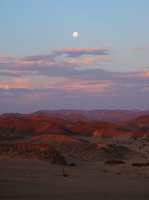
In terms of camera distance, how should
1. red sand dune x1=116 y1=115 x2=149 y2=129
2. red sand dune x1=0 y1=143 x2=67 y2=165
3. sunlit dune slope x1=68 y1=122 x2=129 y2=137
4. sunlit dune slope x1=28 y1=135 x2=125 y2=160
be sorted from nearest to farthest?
1. red sand dune x1=0 y1=143 x2=67 y2=165
2. sunlit dune slope x1=28 y1=135 x2=125 y2=160
3. sunlit dune slope x1=68 y1=122 x2=129 y2=137
4. red sand dune x1=116 y1=115 x2=149 y2=129

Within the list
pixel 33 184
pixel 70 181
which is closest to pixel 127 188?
pixel 70 181

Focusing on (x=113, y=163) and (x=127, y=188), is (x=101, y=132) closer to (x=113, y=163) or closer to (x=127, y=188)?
(x=113, y=163)

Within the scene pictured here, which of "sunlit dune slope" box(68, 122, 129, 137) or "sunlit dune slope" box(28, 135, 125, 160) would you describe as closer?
"sunlit dune slope" box(28, 135, 125, 160)

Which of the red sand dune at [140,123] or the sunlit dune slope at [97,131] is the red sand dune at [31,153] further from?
the red sand dune at [140,123]

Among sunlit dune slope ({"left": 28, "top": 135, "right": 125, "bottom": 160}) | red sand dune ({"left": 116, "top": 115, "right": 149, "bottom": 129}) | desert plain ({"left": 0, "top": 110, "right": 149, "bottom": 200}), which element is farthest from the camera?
red sand dune ({"left": 116, "top": 115, "right": 149, "bottom": 129})

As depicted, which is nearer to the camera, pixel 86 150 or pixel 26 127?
pixel 86 150

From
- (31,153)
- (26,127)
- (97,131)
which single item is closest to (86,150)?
(31,153)

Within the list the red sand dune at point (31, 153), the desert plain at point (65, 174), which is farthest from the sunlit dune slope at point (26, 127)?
the red sand dune at point (31, 153)

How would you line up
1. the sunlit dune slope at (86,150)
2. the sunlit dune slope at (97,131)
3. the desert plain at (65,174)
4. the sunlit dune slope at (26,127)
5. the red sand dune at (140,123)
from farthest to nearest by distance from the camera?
1. the red sand dune at (140,123)
2. the sunlit dune slope at (26,127)
3. the sunlit dune slope at (97,131)
4. the sunlit dune slope at (86,150)
5. the desert plain at (65,174)

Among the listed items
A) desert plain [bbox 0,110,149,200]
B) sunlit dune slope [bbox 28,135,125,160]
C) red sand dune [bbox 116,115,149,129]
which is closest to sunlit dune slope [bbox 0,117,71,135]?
desert plain [bbox 0,110,149,200]

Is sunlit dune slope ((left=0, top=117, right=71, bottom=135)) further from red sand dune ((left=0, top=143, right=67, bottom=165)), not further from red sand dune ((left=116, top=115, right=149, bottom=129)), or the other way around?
red sand dune ((left=0, top=143, right=67, bottom=165))

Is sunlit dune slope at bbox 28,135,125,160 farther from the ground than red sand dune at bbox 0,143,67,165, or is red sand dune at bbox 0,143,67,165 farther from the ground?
red sand dune at bbox 0,143,67,165

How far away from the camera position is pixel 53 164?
17656 mm

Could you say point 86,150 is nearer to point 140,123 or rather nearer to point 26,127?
point 26,127
